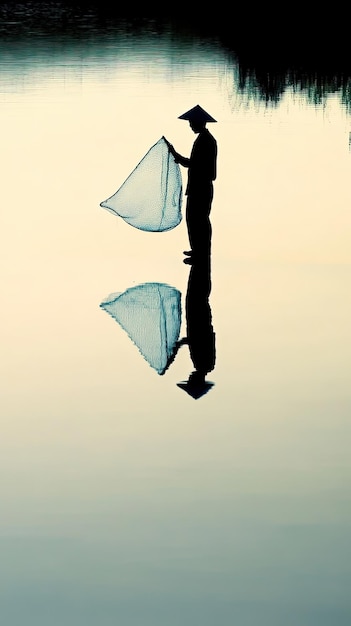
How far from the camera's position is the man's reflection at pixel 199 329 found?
8531 millimetres

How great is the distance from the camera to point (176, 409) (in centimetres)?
788

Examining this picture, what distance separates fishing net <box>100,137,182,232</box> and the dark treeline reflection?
9.19m

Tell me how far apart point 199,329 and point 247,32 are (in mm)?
20619

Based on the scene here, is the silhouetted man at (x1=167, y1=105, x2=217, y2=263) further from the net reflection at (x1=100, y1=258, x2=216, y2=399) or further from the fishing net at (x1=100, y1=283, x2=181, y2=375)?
the fishing net at (x1=100, y1=283, x2=181, y2=375)

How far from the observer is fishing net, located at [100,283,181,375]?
9.39 meters

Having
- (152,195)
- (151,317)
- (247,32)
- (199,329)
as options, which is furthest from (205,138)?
(247,32)

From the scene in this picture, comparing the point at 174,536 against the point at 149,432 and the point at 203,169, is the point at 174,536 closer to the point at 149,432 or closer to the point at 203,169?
the point at 149,432

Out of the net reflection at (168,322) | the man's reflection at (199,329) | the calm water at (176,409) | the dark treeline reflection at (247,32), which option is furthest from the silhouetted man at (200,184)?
the dark treeline reflection at (247,32)

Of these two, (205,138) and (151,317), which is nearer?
(151,317)

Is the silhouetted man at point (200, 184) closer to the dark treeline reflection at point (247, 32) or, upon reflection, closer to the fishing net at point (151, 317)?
the fishing net at point (151, 317)

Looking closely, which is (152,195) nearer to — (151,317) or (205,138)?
(205,138)

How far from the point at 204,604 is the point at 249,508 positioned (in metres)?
1.00

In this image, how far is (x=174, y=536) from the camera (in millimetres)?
5883

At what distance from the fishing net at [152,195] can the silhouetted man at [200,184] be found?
7.5 inches
